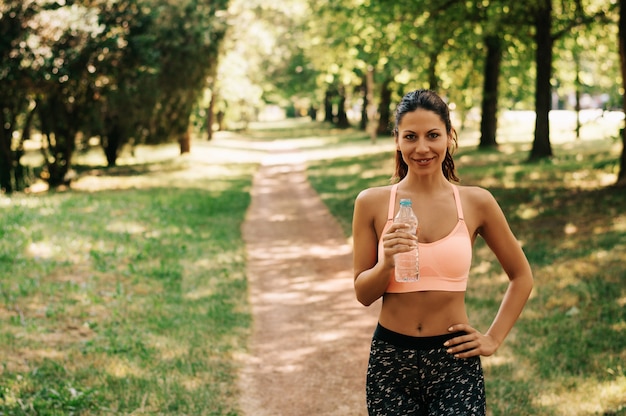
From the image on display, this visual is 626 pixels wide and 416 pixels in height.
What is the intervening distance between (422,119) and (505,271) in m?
0.77

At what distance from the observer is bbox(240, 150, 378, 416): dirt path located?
6.24 m

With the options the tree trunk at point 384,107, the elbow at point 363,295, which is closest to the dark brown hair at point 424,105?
the elbow at point 363,295

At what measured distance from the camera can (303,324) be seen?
8.35m

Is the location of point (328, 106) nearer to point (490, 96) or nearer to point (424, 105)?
point (490, 96)

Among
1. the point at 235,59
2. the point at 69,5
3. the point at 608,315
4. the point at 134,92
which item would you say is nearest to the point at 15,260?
the point at 608,315

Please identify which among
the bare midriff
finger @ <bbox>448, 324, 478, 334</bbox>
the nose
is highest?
the nose

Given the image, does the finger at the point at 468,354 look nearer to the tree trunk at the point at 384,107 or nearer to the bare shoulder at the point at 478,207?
the bare shoulder at the point at 478,207

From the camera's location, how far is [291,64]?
52969 mm

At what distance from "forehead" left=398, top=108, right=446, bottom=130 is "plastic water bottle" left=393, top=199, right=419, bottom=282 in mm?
362

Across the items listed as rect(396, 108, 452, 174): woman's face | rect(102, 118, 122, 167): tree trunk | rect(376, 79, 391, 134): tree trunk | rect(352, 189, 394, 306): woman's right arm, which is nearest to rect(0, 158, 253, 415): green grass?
rect(352, 189, 394, 306): woman's right arm

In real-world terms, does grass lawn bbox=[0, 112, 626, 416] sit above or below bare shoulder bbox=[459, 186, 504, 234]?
below

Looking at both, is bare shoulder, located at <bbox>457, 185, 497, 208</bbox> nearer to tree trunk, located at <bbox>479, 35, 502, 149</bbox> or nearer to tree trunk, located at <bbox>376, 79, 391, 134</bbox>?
tree trunk, located at <bbox>479, 35, 502, 149</bbox>

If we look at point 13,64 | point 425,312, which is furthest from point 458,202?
point 13,64

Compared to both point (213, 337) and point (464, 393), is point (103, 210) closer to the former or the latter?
point (213, 337)
